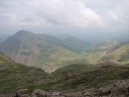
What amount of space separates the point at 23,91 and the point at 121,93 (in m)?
47.2

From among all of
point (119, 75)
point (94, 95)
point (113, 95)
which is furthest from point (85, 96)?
point (119, 75)

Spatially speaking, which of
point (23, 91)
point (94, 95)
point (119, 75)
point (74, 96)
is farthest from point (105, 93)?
point (119, 75)

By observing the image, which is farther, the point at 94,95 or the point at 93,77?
the point at 93,77

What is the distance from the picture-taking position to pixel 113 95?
88.4 m

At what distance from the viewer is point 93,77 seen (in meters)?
199

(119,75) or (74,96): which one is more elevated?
(119,75)

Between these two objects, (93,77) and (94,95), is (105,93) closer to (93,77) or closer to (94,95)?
(94,95)

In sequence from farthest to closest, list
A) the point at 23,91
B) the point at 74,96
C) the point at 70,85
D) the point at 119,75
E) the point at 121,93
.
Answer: the point at 70,85, the point at 119,75, the point at 23,91, the point at 74,96, the point at 121,93

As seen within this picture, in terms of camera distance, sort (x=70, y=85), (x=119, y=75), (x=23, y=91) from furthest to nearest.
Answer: (x=70, y=85), (x=119, y=75), (x=23, y=91)

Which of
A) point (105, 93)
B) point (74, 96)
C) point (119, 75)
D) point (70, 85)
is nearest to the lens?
point (105, 93)

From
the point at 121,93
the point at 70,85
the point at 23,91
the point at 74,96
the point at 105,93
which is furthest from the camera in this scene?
the point at 70,85

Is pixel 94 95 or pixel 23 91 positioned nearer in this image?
pixel 94 95

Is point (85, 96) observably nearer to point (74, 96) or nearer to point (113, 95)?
point (74, 96)

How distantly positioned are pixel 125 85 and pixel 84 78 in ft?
359
